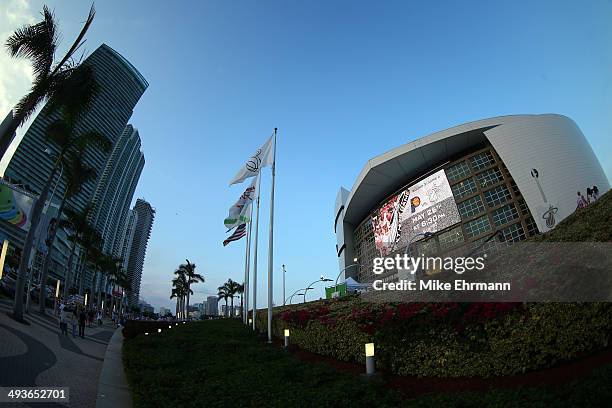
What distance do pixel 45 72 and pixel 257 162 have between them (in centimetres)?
1066

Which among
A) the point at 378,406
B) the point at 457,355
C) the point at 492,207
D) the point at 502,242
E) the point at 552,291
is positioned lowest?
the point at 378,406

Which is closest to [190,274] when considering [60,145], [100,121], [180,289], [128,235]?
[180,289]

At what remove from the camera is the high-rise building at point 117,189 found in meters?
124

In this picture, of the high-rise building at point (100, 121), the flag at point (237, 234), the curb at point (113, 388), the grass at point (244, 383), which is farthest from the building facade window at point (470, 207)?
the high-rise building at point (100, 121)

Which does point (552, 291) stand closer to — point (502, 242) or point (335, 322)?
point (335, 322)

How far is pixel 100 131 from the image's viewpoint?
77.1m

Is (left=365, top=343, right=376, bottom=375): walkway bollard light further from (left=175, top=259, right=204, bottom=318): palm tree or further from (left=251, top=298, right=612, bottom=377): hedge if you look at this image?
(left=175, top=259, right=204, bottom=318): palm tree

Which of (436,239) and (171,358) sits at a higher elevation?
(436,239)

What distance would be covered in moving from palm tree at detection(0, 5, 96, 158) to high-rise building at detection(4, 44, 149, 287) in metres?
54.7

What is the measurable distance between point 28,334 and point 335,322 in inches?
601

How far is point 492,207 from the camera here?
151 feet

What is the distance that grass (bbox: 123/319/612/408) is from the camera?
498 centimetres

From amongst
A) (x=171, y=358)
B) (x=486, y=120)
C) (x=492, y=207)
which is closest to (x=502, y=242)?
(x=492, y=207)

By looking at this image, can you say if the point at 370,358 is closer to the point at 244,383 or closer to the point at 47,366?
the point at 244,383
